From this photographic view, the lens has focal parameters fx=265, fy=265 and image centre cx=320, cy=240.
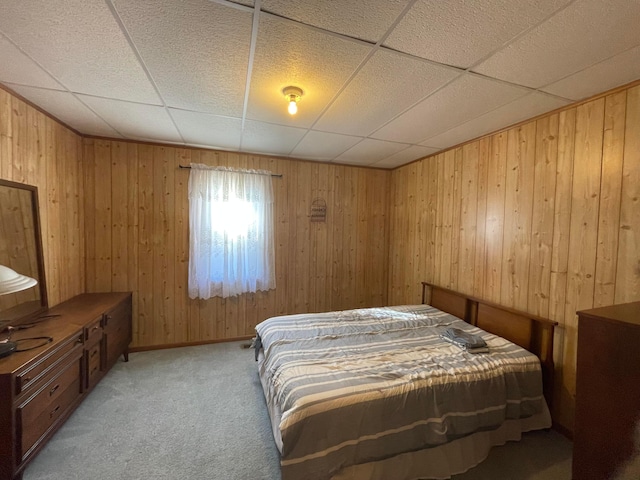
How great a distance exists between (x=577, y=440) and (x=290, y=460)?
1.54 metres

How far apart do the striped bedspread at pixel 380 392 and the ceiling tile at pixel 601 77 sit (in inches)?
74.9

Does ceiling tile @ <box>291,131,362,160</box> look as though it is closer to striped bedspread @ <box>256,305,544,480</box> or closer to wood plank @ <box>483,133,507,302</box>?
wood plank @ <box>483,133,507,302</box>

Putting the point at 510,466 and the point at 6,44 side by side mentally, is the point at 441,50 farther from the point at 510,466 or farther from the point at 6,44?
the point at 510,466

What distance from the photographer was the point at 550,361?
6.74 feet

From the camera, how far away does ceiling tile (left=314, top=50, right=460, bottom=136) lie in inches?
62.4

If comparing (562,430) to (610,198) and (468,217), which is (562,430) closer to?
(610,198)

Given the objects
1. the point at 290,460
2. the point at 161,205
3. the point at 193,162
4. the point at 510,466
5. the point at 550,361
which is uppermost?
the point at 193,162

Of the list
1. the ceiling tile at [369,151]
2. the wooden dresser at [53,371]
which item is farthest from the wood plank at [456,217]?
the wooden dresser at [53,371]

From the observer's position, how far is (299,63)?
1.59 metres

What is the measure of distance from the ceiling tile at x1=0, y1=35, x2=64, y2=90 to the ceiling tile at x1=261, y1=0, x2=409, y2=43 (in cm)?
151

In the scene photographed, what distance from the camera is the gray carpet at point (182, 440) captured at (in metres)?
1.66

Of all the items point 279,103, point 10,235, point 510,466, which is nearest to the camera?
point 510,466

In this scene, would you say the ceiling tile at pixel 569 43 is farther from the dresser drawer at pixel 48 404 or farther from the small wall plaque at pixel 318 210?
the dresser drawer at pixel 48 404

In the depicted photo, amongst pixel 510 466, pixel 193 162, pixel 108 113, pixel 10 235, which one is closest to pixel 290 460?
pixel 510 466
